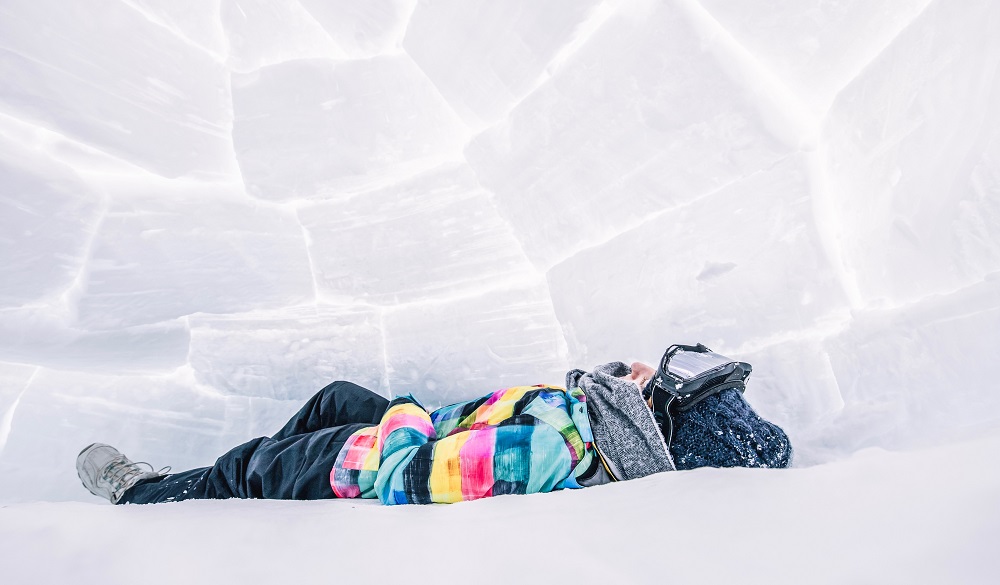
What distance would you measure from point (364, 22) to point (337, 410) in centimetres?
83

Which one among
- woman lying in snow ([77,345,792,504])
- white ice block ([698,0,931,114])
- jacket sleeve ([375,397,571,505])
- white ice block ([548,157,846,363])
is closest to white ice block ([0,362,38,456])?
woman lying in snow ([77,345,792,504])

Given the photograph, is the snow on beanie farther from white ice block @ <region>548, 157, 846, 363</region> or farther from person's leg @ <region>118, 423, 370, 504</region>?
person's leg @ <region>118, 423, 370, 504</region>

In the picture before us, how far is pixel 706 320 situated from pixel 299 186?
943 millimetres

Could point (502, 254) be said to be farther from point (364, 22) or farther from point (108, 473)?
point (108, 473)

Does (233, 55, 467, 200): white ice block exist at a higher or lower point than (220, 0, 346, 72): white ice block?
lower

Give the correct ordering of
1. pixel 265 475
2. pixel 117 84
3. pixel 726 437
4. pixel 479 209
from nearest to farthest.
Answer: pixel 726 437, pixel 265 475, pixel 117 84, pixel 479 209

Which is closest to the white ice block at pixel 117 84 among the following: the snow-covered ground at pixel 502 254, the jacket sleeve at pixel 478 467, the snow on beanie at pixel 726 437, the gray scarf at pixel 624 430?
the snow-covered ground at pixel 502 254

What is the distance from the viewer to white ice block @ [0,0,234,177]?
1058 mm

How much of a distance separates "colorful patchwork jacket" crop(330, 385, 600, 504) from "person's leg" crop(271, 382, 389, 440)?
18 cm

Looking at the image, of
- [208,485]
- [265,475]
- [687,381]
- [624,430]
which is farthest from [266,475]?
[687,381]

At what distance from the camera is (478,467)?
32.9 inches

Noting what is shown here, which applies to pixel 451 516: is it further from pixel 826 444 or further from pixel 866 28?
pixel 866 28

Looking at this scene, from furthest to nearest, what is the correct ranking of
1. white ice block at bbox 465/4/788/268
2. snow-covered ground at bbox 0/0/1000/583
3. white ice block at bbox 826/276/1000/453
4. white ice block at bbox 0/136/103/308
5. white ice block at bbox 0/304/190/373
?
white ice block at bbox 0/304/190/373, white ice block at bbox 0/136/103/308, white ice block at bbox 465/4/788/268, white ice block at bbox 826/276/1000/453, snow-covered ground at bbox 0/0/1000/583

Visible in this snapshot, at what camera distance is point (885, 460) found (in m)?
0.57
